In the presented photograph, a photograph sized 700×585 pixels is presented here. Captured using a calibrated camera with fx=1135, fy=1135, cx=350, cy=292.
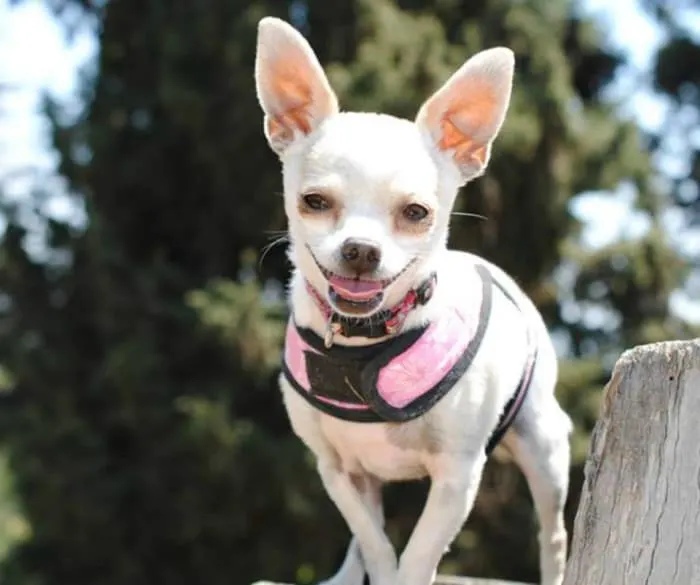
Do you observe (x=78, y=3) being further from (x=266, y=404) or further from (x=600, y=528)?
(x=600, y=528)

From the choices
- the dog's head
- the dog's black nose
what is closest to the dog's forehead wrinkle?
the dog's head

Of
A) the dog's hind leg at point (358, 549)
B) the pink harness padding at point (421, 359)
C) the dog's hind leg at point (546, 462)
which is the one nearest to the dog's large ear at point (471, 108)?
the pink harness padding at point (421, 359)

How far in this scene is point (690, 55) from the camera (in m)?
12.9

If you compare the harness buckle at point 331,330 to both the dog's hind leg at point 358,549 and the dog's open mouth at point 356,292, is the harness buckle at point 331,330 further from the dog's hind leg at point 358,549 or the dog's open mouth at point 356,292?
the dog's hind leg at point 358,549

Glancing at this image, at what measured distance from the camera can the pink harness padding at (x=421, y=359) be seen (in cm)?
291

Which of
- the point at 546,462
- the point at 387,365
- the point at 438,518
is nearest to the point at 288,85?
the point at 387,365

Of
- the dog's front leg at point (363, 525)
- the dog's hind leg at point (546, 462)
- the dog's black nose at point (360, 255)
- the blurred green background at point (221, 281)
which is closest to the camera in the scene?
A: the dog's black nose at point (360, 255)

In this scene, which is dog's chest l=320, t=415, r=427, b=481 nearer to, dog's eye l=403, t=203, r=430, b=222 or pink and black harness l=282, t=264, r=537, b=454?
pink and black harness l=282, t=264, r=537, b=454

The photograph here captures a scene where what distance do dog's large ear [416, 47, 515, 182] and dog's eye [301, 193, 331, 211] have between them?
409 millimetres

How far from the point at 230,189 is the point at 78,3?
339cm

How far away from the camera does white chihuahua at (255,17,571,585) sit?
2.74m

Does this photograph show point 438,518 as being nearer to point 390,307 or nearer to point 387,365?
point 387,365

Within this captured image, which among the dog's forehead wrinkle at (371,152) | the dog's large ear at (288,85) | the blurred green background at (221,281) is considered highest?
the dog's large ear at (288,85)

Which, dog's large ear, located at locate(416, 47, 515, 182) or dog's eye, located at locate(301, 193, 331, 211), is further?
dog's large ear, located at locate(416, 47, 515, 182)
